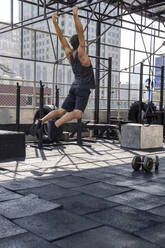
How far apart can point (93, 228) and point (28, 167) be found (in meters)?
3.23

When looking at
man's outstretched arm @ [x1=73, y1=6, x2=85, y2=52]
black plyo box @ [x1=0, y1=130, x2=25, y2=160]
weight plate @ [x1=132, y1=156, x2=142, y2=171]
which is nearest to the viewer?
man's outstretched arm @ [x1=73, y1=6, x2=85, y2=52]

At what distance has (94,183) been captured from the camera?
4.59 meters

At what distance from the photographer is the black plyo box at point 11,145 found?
6.45 meters

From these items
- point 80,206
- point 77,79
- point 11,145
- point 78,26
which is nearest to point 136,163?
point 77,79

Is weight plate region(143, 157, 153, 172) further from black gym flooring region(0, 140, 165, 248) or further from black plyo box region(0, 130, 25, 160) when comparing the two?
black plyo box region(0, 130, 25, 160)

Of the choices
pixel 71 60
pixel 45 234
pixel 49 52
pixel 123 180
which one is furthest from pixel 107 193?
pixel 49 52

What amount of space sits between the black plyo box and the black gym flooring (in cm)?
50

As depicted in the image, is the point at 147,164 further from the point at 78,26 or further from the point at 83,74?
the point at 78,26

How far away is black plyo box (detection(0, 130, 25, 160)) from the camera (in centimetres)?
645

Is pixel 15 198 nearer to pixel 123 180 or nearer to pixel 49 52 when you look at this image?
pixel 123 180

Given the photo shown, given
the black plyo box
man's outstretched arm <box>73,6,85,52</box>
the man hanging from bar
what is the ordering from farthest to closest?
the black plyo box, the man hanging from bar, man's outstretched arm <box>73,6,85,52</box>

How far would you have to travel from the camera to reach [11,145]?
6.66 m

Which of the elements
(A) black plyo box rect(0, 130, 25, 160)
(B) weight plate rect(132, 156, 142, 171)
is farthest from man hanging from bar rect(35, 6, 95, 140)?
(A) black plyo box rect(0, 130, 25, 160)

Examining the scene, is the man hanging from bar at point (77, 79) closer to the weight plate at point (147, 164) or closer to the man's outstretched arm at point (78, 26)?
the man's outstretched arm at point (78, 26)
